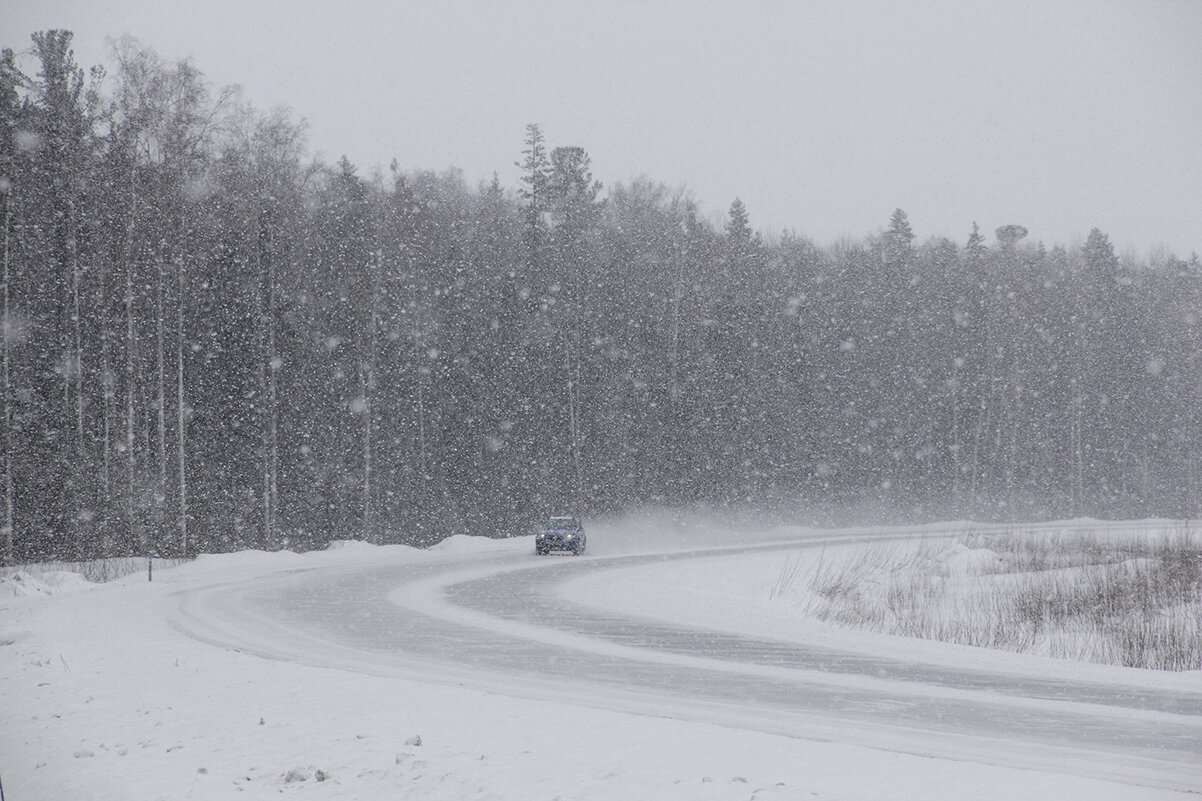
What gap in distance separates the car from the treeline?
8444 millimetres

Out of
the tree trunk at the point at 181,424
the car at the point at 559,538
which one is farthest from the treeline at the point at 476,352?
the car at the point at 559,538

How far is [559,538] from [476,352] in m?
17.9

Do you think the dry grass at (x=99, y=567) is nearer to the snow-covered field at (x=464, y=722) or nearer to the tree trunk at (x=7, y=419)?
the tree trunk at (x=7, y=419)

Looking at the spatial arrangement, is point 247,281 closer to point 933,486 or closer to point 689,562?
point 689,562

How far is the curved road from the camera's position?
8.23 m

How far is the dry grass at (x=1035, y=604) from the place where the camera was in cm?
1549

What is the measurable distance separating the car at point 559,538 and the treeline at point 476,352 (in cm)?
844

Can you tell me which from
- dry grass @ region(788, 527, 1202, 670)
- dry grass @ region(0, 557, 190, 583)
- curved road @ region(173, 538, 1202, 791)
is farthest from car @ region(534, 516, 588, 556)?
curved road @ region(173, 538, 1202, 791)

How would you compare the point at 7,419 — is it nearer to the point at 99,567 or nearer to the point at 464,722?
the point at 99,567

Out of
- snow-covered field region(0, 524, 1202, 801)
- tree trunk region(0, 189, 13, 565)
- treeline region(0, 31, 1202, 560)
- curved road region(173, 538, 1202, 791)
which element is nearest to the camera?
snow-covered field region(0, 524, 1202, 801)

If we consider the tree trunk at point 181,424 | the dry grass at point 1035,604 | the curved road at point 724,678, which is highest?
the tree trunk at point 181,424

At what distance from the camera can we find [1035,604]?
1953 centimetres

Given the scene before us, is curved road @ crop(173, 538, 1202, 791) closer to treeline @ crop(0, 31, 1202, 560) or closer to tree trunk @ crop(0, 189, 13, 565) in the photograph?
tree trunk @ crop(0, 189, 13, 565)

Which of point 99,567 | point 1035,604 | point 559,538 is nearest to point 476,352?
point 559,538
